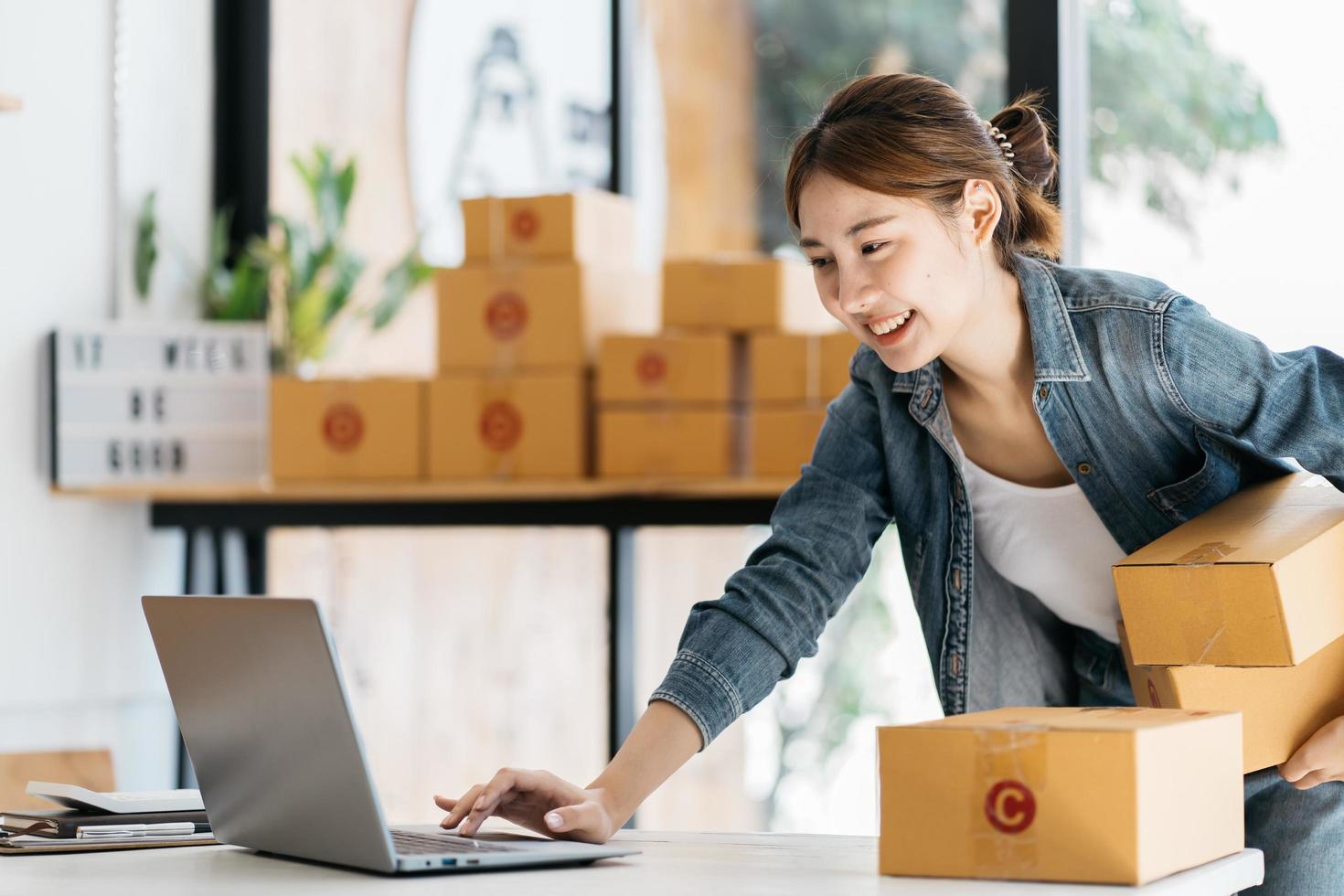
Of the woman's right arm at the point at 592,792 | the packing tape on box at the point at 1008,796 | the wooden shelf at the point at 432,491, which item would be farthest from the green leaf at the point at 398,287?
the packing tape on box at the point at 1008,796

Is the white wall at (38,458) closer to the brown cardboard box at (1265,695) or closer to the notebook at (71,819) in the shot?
the notebook at (71,819)

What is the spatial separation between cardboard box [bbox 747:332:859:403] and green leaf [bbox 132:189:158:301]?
1.34 meters

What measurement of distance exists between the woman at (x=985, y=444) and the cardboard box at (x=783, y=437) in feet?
3.26

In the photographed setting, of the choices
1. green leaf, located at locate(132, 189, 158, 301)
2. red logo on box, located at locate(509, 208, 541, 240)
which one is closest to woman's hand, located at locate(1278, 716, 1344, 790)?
red logo on box, located at locate(509, 208, 541, 240)

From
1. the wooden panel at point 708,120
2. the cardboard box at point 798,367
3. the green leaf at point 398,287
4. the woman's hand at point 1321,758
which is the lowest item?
the woman's hand at point 1321,758

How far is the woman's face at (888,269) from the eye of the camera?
4.94 feet

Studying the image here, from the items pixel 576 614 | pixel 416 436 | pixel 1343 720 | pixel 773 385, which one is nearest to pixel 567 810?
pixel 1343 720

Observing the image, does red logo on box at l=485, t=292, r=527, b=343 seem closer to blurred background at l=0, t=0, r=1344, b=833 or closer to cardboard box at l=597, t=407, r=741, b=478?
cardboard box at l=597, t=407, r=741, b=478

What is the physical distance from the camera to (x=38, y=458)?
3.11 metres

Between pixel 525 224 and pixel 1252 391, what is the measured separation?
5.56 ft

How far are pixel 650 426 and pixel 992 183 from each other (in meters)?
1.31

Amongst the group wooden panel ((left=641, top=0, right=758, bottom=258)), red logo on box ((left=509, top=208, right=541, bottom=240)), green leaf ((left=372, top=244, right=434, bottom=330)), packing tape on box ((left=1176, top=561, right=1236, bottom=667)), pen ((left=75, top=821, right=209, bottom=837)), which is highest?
wooden panel ((left=641, top=0, right=758, bottom=258))

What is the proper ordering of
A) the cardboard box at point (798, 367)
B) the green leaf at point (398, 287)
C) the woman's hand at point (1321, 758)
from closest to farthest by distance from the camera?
the woman's hand at point (1321, 758) < the cardboard box at point (798, 367) < the green leaf at point (398, 287)

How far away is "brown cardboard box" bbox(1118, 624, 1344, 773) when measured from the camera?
4.59 feet
